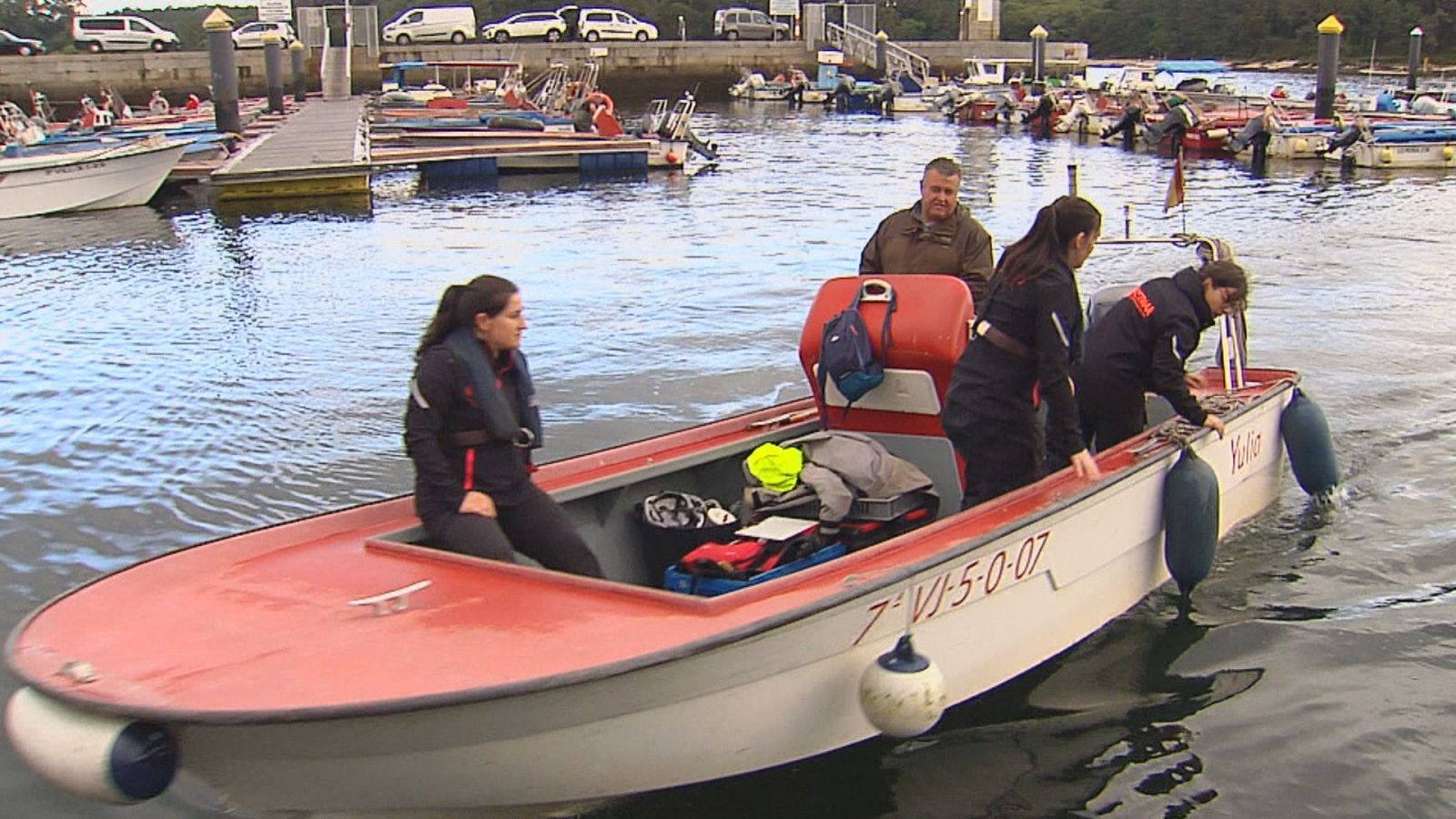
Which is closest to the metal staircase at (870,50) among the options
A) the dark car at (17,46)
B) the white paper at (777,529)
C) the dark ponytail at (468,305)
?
the dark car at (17,46)

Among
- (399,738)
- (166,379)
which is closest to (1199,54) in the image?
(166,379)

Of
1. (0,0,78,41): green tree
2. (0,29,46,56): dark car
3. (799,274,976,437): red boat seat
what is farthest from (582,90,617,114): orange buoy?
(0,0,78,41): green tree

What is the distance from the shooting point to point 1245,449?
673 centimetres

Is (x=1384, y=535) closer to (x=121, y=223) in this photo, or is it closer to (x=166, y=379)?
(x=166, y=379)

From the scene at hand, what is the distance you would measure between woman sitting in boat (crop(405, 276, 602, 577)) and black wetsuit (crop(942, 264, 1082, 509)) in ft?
5.07

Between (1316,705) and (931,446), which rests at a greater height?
(931,446)

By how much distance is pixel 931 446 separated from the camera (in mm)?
5926

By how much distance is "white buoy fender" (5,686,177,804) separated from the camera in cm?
350

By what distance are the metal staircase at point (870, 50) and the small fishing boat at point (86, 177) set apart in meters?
36.6

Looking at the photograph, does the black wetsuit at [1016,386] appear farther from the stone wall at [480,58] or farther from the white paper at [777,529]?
the stone wall at [480,58]

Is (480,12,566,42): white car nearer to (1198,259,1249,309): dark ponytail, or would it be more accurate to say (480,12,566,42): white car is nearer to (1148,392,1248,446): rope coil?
(1148,392,1248,446): rope coil

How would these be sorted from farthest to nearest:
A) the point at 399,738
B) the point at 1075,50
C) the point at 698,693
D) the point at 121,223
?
the point at 1075,50, the point at 121,223, the point at 698,693, the point at 399,738

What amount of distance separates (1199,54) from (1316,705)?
8921cm

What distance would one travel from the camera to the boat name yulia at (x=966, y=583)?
4348 millimetres
